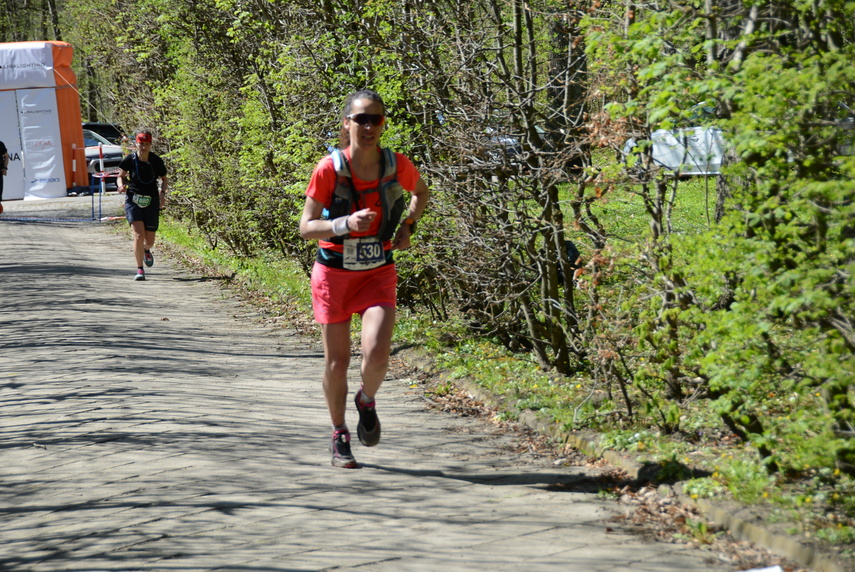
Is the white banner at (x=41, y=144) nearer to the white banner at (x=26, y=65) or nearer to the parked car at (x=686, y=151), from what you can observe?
the white banner at (x=26, y=65)

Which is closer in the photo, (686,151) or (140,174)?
(686,151)

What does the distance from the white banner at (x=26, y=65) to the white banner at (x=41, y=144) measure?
21cm

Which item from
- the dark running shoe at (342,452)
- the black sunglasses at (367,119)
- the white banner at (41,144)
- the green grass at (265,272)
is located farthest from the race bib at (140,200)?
the white banner at (41,144)

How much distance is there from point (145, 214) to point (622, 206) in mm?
8033

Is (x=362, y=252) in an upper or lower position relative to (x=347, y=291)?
upper

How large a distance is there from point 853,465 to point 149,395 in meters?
4.61

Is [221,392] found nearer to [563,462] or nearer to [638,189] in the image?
[563,462]

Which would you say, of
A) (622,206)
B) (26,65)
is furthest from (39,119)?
(622,206)

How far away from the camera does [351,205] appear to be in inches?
196

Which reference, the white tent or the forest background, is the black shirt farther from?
the white tent

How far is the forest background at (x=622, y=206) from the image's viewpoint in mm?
3961

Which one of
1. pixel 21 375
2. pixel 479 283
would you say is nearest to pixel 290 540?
pixel 479 283

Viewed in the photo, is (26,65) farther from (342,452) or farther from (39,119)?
(342,452)

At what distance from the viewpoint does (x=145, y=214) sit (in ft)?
42.1
